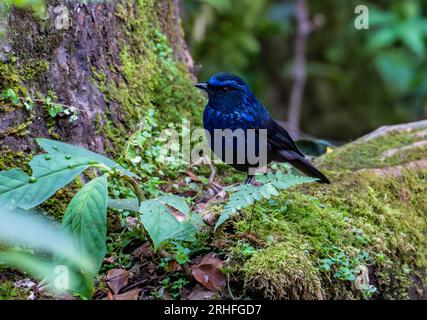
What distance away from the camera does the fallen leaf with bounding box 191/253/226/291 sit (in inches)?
89.5

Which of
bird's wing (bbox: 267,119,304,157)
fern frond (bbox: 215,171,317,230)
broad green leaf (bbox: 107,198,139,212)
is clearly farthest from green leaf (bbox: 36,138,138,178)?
bird's wing (bbox: 267,119,304,157)

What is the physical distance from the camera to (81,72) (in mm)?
2965

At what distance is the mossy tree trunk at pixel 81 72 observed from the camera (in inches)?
105

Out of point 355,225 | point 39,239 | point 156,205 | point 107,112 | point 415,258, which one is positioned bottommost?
point 415,258

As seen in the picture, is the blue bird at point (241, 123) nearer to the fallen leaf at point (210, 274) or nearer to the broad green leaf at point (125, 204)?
the broad green leaf at point (125, 204)

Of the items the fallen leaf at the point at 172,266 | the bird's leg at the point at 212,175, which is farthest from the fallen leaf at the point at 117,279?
the bird's leg at the point at 212,175

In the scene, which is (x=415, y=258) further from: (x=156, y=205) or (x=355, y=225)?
(x=156, y=205)

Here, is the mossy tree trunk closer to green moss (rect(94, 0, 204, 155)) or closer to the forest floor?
green moss (rect(94, 0, 204, 155))

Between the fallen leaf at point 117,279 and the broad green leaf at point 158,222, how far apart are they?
31 centimetres

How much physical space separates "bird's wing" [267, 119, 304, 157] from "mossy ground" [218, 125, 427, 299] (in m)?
0.27

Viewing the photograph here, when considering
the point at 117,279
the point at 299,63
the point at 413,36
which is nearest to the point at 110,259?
the point at 117,279

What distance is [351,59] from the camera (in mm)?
8828
